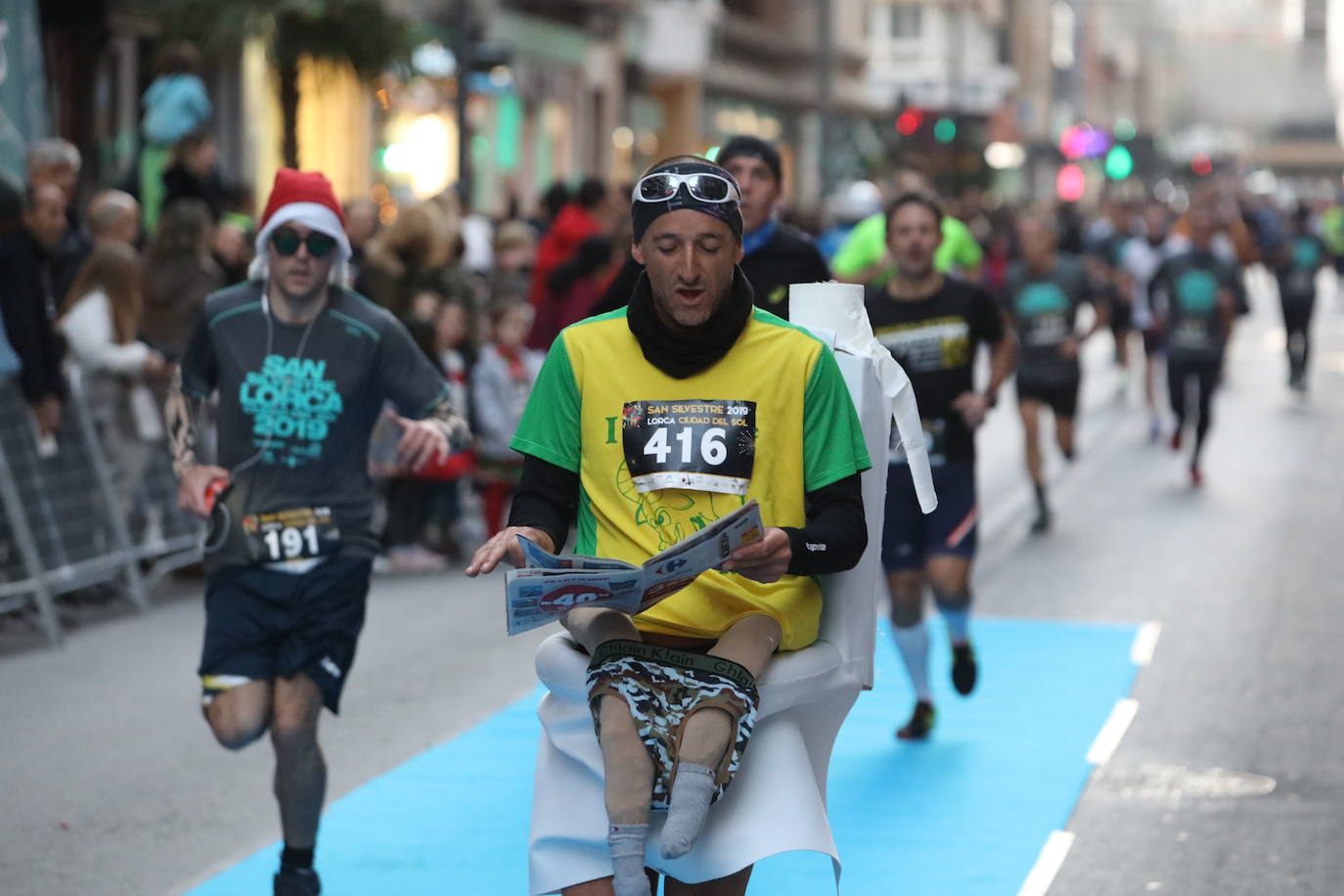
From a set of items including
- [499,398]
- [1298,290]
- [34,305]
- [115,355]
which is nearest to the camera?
[34,305]

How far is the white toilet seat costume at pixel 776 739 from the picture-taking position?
13.5ft

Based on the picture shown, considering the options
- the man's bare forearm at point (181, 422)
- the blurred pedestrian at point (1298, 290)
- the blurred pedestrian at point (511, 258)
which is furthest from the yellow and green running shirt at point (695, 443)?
the blurred pedestrian at point (1298, 290)

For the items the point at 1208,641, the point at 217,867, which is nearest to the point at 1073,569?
the point at 1208,641

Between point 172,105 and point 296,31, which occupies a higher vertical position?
point 296,31

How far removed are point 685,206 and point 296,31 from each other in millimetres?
11131

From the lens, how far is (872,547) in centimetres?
459

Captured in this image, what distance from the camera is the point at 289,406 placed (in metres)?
5.82

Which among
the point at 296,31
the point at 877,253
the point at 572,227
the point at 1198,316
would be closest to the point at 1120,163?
the point at 1198,316

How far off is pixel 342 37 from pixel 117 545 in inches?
204

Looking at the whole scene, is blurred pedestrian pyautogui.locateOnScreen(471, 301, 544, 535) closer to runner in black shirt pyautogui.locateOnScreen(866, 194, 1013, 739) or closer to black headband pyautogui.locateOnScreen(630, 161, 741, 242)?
runner in black shirt pyautogui.locateOnScreen(866, 194, 1013, 739)

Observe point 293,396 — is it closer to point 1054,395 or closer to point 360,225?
point 360,225

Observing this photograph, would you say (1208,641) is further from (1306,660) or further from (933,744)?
(933,744)

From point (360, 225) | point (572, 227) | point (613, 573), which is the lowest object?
point (613, 573)

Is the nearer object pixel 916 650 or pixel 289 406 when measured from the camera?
pixel 289 406
